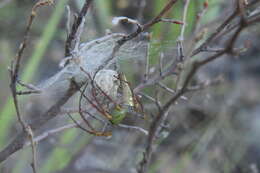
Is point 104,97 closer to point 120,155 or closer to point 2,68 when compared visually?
point 120,155

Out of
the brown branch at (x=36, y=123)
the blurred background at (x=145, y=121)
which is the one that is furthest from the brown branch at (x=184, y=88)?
the blurred background at (x=145, y=121)

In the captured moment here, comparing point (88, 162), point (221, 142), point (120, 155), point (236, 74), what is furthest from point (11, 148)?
point (236, 74)

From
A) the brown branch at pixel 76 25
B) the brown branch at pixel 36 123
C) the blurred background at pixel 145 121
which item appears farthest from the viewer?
the blurred background at pixel 145 121

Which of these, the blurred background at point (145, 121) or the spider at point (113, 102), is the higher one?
the spider at point (113, 102)

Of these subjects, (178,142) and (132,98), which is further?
(178,142)

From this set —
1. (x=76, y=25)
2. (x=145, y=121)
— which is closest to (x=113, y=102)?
(x=76, y=25)

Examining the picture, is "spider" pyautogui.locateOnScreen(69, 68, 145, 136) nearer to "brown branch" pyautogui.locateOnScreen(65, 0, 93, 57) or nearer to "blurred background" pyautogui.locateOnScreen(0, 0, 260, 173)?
"brown branch" pyautogui.locateOnScreen(65, 0, 93, 57)

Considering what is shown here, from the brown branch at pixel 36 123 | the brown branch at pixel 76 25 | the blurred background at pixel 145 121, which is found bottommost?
the blurred background at pixel 145 121

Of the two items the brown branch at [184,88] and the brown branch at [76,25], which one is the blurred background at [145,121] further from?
the brown branch at [76,25]
